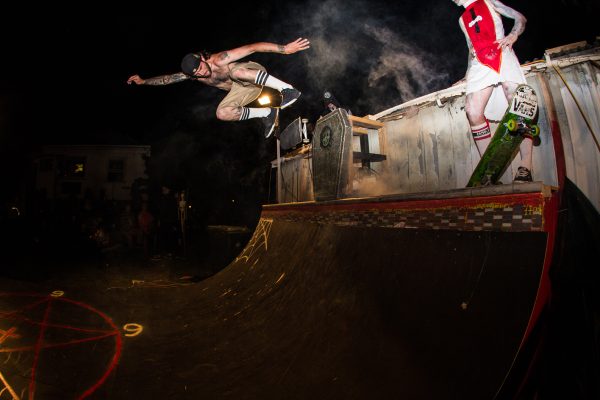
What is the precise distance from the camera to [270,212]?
630 centimetres

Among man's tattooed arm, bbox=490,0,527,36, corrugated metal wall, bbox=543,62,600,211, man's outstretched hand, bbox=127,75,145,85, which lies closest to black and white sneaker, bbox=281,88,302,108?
man's tattooed arm, bbox=490,0,527,36

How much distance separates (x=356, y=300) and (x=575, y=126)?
4.31 metres

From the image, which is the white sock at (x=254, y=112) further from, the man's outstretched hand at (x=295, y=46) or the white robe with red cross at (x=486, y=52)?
the white robe with red cross at (x=486, y=52)

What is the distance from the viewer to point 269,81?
5.35 meters

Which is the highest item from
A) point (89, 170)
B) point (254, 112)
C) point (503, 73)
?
point (89, 170)

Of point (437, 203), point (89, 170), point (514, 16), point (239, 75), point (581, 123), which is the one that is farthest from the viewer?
point (89, 170)

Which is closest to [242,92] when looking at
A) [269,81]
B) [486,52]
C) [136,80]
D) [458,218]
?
[269,81]

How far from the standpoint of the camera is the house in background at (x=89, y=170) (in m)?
23.5

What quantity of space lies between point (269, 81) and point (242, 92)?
773mm

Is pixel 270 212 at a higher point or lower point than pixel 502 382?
higher

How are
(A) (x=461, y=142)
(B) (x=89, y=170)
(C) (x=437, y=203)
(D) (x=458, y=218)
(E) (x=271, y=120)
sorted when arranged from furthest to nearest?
(B) (x=89, y=170), (E) (x=271, y=120), (A) (x=461, y=142), (C) (x=437, y=203), (D) (x=458, y=218)

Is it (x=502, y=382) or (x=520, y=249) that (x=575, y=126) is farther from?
(x=502, y=382)

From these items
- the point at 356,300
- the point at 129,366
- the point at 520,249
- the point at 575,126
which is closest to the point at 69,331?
the point at 129,366

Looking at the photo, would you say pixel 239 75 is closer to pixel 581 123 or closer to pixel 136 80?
pixel 136 80
